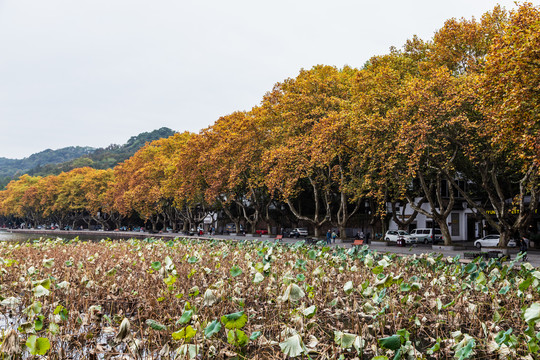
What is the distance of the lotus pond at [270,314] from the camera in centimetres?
519

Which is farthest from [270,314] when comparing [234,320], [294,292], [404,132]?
[404,132]

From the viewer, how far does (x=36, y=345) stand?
4.51m

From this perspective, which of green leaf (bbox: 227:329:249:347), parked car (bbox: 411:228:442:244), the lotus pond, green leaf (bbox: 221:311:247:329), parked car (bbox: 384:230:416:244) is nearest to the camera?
green leaf (bbox: 221:311:247:329)

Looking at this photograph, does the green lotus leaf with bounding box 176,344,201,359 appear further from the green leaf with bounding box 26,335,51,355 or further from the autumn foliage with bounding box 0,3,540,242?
the autumn foliage with bounding box 0,3,540,242

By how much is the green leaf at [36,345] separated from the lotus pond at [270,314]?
0.5 inches

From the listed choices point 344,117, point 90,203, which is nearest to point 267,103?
point 344,117

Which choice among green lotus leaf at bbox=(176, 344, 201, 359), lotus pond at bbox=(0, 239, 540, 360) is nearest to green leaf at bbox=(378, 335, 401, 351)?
lotus pond at bbox=(0, 239, 540, 360)

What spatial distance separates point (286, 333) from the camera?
5984 millimetres

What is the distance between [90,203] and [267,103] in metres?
52.7

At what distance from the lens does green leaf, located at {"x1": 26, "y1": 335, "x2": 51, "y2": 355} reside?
4.46 m

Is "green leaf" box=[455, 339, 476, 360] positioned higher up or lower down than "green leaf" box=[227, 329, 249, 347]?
higher up

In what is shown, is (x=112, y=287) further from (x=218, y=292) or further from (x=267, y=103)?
(x=267, y=103)

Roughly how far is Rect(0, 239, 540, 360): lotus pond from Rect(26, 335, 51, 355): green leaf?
0.01m

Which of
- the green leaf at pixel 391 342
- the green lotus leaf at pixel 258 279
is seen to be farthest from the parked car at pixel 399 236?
the green leaf at pixel 391 342
